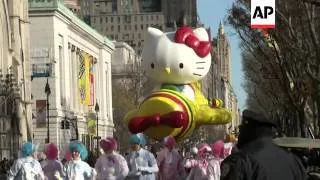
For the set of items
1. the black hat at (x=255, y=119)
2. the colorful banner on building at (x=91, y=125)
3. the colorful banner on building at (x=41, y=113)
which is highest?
the black hat at (x=255, y=119)

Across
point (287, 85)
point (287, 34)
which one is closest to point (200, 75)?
point (287, 34)

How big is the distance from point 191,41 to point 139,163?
5.49 m

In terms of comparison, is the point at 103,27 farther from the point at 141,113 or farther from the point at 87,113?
the point at 141,113

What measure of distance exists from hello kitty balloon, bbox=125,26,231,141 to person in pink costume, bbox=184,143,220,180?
1.69 m

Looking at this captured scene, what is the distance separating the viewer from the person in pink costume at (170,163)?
19.3 metres

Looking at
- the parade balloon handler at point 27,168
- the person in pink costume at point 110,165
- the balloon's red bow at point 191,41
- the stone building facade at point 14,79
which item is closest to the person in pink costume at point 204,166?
the person in pink costume at point 110,165

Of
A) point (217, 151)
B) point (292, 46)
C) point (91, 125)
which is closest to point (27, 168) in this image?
point (217, 151)

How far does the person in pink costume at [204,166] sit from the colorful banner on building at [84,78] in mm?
82834

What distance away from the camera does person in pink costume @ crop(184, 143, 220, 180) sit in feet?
62.7

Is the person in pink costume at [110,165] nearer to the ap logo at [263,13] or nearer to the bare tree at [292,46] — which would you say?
the ap logo at [263,13]

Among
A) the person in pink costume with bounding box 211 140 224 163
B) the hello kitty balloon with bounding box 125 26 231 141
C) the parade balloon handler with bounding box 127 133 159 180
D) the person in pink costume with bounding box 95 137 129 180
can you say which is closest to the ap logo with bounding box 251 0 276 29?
the person in pink costume with bounding box 95 137 129 180

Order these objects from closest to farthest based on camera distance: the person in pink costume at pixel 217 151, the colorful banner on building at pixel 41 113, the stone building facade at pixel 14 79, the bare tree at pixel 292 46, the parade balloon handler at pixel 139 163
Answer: the parade balloon handler at pixel 139 163 → the person in pink costume at pixel 217 151 → the bare tree at pixel 292 46 → the stone building facade at pixel 14 79 → the colorful banner on building at pixel 41 113

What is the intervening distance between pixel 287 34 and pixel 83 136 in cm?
6673

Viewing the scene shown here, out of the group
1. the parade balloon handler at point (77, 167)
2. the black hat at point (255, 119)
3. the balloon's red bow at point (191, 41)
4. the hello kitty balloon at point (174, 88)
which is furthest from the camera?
the balloon's red bow at point (191, 41)
